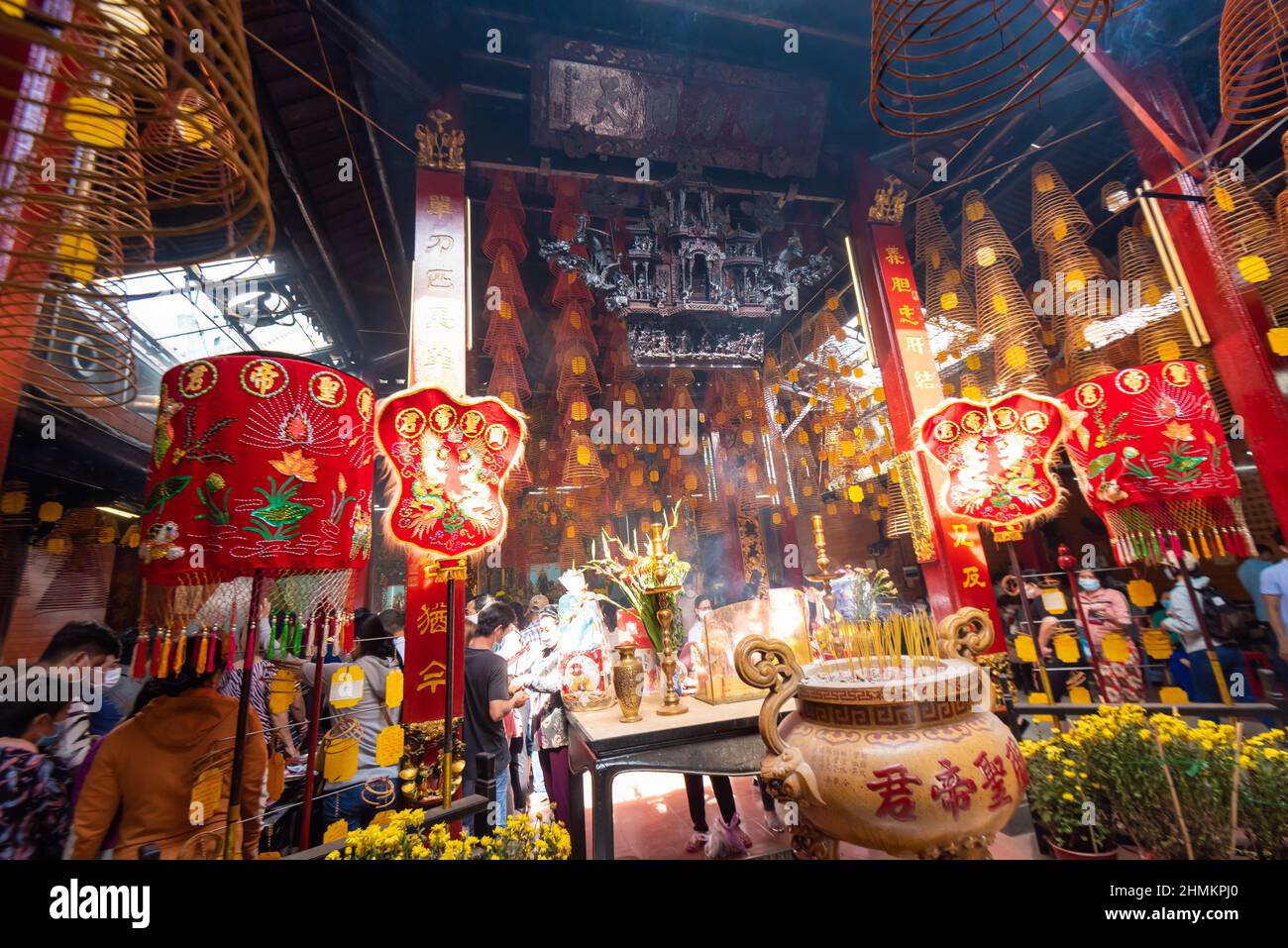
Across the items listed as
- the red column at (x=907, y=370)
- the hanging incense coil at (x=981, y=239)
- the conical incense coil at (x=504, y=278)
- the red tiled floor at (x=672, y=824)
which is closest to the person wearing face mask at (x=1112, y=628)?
the red column at (x=907, y=370)

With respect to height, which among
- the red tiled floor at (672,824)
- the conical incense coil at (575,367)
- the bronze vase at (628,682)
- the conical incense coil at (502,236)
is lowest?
the red tiled floor at (672,824)

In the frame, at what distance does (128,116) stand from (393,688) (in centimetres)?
288

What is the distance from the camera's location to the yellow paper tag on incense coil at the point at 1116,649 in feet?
11.1

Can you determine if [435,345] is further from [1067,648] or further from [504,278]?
[1067,648]

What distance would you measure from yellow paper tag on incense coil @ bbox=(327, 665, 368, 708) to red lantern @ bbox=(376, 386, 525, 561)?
2.97 feet

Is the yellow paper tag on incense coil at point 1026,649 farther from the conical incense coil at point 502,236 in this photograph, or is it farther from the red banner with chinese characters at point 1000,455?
the conical incense coil at point 502,236

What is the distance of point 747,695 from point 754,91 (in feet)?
16.1

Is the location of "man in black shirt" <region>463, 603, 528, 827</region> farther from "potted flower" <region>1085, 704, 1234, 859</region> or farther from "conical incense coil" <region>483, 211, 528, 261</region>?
"conical incense coil" <region>483, 211, 528, 261</region>

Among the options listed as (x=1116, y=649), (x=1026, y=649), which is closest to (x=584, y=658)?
(x=1026, y=649)

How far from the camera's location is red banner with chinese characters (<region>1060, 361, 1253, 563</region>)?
114 inches

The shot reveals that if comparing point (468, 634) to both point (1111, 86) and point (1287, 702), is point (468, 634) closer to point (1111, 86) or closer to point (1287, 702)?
point (1287, 702)

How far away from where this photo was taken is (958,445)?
366 cm

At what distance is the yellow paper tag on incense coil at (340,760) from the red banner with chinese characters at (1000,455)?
412 cm

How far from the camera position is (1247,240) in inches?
133
